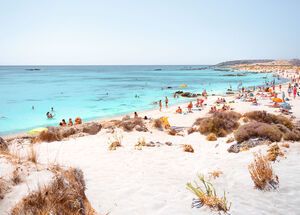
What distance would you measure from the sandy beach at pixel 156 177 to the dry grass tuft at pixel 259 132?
0.62 m

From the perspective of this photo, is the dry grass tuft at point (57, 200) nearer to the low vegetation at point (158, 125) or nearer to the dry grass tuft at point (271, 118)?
the dry grass tuft at point (271, 118)

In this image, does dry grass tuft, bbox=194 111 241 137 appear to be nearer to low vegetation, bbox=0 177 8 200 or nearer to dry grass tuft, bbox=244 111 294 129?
dry grass tuft, bbox=244 111 294 129

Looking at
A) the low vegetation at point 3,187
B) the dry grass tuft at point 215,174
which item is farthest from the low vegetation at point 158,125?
the low vegetation at point 3,187

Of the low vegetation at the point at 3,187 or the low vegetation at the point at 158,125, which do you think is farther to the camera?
the low vegetation at the point at 158,125

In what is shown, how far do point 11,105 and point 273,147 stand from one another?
35.2 meters

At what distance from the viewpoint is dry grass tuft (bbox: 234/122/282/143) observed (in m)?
9.36

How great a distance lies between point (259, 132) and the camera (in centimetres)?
977

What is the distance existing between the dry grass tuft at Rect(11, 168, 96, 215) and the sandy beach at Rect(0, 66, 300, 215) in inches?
4.5

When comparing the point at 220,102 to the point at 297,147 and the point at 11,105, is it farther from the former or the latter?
the point at 11,105

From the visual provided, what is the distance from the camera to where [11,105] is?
34.3 metres

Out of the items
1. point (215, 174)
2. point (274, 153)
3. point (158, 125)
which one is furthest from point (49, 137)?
point (274, 153)

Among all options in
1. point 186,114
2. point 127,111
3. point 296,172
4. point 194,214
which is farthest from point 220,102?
point 194,214

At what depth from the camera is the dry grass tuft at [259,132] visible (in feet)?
30.7

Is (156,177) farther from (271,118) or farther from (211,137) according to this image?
(271,118)
